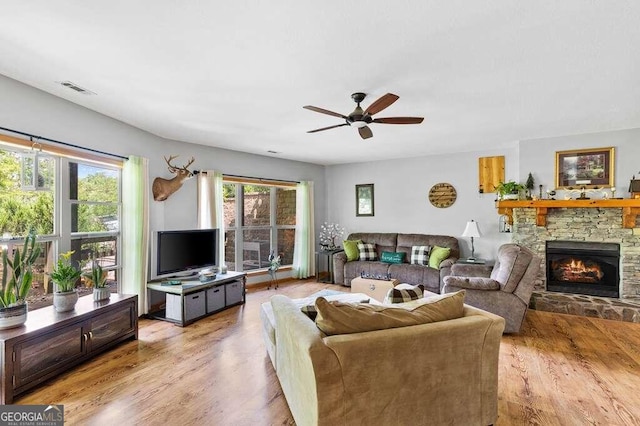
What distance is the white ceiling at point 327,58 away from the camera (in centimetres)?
181

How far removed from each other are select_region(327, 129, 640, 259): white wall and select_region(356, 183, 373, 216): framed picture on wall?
0.11m

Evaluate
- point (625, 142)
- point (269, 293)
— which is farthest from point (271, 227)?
point (625, 142)

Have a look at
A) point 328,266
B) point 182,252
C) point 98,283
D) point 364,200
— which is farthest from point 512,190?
point 98,283

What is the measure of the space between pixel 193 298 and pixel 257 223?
93.6 inches

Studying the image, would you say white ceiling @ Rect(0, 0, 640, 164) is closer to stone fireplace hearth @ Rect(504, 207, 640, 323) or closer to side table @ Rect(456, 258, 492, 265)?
stone fireplace hearth @ Rect(504, 207, 640, 323)

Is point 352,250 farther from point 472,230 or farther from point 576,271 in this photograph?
point 576,271

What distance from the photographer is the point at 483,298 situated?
3.60m

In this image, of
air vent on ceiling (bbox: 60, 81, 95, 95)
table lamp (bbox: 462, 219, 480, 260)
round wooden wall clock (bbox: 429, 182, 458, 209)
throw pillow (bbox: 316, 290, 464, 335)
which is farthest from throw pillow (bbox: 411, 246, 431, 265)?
air vent on ceiling (bbox: 60, 81, 95, 95)

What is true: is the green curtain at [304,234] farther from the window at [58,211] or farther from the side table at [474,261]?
the window at [58,211]

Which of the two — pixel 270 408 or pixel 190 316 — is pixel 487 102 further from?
pixel 190 316

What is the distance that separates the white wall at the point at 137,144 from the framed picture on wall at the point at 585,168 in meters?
4.37

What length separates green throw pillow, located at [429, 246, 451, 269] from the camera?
5334 millimetres

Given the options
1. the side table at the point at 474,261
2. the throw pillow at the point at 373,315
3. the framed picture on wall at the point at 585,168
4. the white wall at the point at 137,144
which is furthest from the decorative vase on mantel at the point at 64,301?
the framed picture on wall at the point at 585,168

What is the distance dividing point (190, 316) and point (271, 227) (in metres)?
2.69
